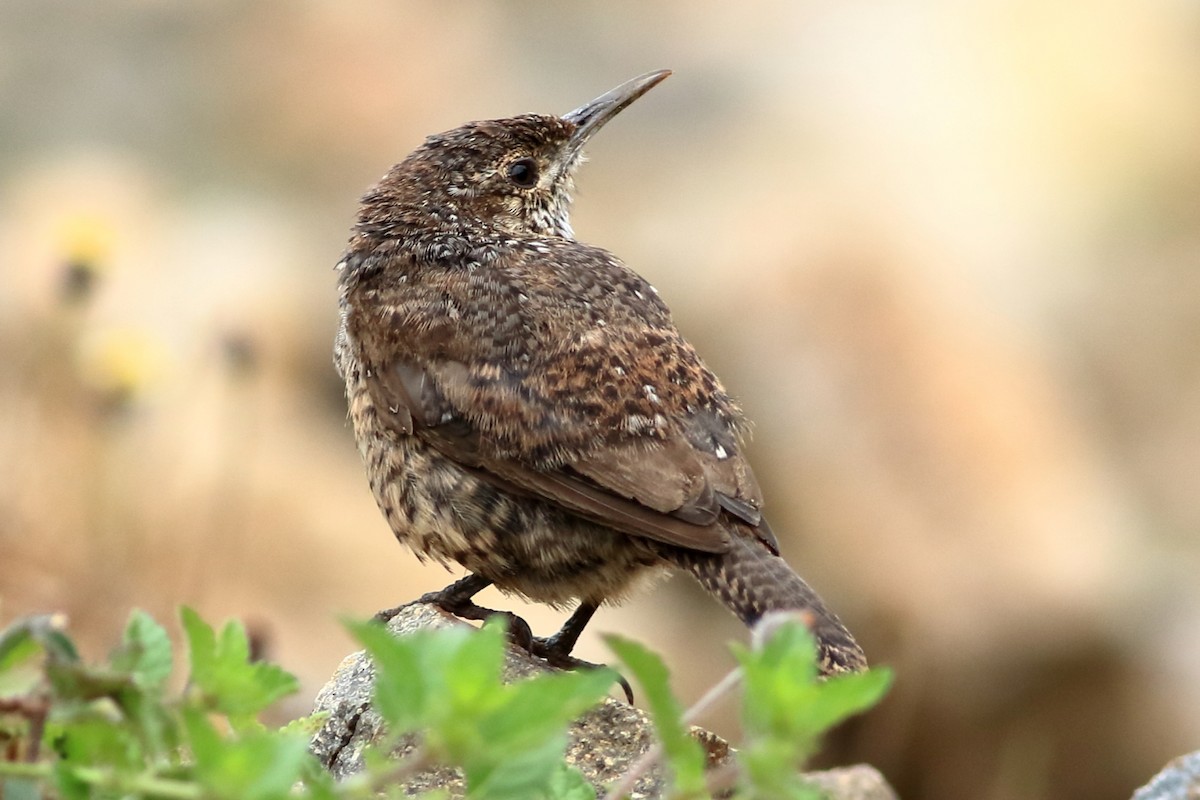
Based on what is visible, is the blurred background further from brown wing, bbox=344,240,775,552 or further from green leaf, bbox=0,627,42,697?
green leaf, bbox=0,627,42,697

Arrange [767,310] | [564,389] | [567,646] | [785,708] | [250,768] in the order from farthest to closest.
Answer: [767,310]
[567,646]
[564,389]
[785,708]
[250,768]

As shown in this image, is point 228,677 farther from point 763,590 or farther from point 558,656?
point 558,656

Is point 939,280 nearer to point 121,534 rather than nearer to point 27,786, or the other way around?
point 121,534

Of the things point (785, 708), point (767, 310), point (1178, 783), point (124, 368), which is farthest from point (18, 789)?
point (767, 310)

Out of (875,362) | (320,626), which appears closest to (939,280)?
(875,362)

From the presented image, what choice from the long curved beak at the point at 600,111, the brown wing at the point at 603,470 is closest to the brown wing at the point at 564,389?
the brown wing at the point at 603,470

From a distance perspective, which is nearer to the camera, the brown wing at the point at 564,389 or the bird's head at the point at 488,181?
the brown wing at the point at 564,389

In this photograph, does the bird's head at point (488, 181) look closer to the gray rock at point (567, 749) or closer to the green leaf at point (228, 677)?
the gray rock at point (567, 749)
